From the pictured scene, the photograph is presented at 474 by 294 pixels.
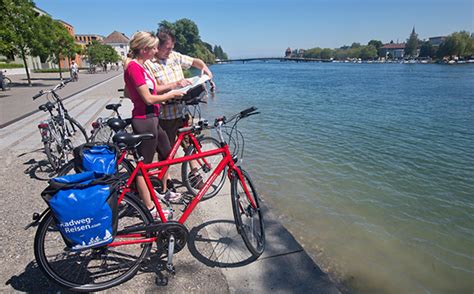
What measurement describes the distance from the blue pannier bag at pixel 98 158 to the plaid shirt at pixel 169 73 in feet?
4.07

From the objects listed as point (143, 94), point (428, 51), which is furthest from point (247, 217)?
point (428, 51)

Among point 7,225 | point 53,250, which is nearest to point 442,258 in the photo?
point 53,250

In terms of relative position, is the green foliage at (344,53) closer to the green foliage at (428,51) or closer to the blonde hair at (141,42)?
the green foliage at (428,51)

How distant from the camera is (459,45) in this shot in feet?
337

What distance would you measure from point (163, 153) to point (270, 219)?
1.60m

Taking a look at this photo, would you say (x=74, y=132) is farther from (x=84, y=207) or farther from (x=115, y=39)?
(x=115, y=39)

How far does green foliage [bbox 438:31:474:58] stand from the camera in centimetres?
10262

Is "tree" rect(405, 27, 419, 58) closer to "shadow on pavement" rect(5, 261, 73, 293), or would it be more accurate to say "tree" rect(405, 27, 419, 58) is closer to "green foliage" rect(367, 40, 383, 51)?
"green foliage" rect(367, 40, 383, 51)

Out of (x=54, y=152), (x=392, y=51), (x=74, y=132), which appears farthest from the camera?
(x=392, y=51)

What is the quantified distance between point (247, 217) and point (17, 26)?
22.4 metres

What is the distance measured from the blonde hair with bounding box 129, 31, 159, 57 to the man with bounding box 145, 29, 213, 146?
0.47m

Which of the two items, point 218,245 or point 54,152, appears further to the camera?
point 54,152

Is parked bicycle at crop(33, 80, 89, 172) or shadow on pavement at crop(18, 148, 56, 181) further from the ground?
parked bicycle at crop(33, 80, 89, 172)

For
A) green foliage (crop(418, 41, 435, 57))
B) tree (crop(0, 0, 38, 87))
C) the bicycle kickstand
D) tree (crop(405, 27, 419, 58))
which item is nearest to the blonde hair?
the bicycle kickstand
